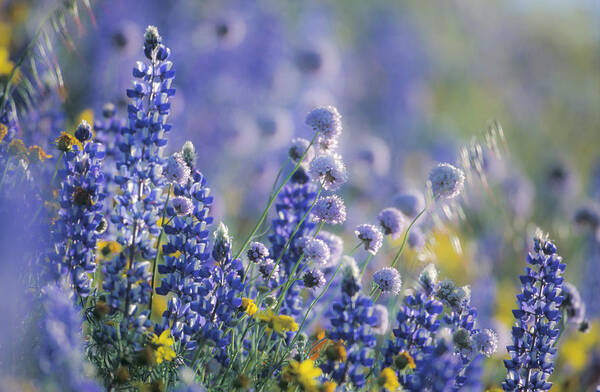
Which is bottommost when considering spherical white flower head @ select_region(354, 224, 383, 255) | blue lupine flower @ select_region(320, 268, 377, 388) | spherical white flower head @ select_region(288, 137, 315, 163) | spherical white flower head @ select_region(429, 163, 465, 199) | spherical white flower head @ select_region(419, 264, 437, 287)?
blue lupine flower @ select_region(320, 268, 377, 388)

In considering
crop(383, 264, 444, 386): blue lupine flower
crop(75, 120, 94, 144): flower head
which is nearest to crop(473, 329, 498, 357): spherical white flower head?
crop(383, 264, 444, 386): blue lupine flower

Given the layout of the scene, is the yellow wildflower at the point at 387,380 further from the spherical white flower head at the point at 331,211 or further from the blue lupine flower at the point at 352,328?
the spherical white flower head at the point at 331,211

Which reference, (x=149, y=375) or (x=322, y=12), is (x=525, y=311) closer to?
(x=149, y=375)

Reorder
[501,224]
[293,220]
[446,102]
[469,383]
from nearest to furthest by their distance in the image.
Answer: [469,383] < [293,220] < [501,224] < [446,102]

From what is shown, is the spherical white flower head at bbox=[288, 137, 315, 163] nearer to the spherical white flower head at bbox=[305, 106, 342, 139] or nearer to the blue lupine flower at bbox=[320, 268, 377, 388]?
the spherical white flower head at bbox=[305, 106, 342, 139]

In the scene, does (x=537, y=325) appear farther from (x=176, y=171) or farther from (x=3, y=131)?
(x=3, y=131)

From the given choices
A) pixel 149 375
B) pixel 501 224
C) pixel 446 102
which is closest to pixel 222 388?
pixel 149 375

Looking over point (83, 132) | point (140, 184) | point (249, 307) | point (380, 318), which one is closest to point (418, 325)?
point (380, 318)
